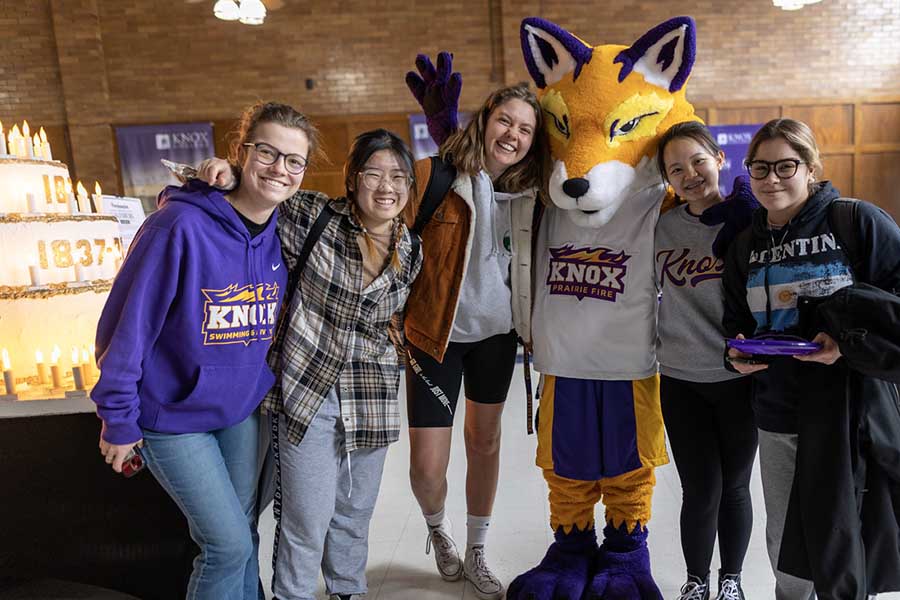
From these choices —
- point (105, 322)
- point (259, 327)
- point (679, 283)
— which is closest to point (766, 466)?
point (679, 283)

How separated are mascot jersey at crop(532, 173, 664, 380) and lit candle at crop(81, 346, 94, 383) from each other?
1857mm

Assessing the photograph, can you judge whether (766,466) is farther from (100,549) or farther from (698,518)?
(100,549)

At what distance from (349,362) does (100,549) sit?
991 millimetres

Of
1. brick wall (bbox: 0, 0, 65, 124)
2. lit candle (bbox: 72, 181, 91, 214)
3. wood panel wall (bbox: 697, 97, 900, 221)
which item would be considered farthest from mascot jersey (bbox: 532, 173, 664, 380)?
brick wall (bbox: 0, 0, 65, 124)

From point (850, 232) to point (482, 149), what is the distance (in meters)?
1.04

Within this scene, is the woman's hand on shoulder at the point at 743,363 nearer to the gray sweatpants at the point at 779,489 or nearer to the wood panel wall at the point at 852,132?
the gray sweatpants at the point at 779,489

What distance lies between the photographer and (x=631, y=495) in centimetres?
200

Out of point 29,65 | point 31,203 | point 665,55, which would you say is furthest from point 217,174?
point 29,65

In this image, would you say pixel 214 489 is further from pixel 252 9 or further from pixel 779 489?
pixel 252 9

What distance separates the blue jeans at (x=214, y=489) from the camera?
146 centimetres

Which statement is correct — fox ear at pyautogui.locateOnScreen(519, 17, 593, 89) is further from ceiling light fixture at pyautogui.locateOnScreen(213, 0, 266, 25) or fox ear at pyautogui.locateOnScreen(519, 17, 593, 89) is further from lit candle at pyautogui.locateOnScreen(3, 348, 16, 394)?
ceiling light fixture at pyautogui.locateOnScreen(213, 0, 266, 25)

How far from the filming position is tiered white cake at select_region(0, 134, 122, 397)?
2.52 metres

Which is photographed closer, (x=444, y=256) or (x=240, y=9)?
(x=444, y=256)

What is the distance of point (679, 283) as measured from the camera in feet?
5.91
